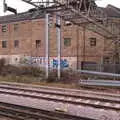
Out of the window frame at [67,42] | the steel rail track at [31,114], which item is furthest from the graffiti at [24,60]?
the steel rail track at [31,114]

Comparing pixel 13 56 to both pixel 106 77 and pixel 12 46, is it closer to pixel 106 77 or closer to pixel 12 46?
pixel 12 46

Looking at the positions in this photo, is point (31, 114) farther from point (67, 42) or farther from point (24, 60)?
point (24, 60)

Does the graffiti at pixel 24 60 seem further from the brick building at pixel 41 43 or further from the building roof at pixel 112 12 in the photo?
the building roof at pixel 112 12

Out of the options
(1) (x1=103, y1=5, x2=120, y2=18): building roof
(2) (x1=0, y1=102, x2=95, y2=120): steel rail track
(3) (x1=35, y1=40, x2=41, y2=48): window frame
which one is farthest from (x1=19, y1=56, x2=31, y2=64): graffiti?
(2) (x1=0, y1=102, x2=95, y2=120): steel rail track

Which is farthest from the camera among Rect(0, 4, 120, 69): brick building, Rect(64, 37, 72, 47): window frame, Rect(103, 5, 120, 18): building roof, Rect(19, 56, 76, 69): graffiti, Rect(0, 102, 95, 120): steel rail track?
Rect(64, 37, 72, 47): window frame

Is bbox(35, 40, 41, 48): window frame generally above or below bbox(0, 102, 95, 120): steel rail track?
above

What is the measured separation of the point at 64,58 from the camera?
4269 cm

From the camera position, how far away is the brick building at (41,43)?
40.8m

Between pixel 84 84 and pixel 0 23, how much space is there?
109ft

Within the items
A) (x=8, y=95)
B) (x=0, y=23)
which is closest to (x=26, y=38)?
(x=0, y=23)

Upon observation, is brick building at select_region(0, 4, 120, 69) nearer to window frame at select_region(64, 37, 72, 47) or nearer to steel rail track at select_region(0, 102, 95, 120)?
window frame at select_region(64, 37, 72, 47)

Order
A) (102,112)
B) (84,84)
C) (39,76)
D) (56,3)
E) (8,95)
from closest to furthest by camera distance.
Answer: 1. (102,112)
2. (8,95)
3. (56,3)
4. (84,84)
5. (39,76)

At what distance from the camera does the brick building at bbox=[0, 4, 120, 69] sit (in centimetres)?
4084

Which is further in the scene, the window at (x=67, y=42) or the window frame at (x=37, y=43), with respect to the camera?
the window frame at (x=37, y=43)
